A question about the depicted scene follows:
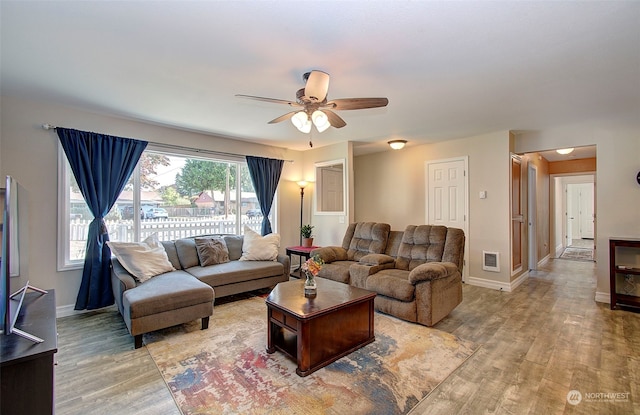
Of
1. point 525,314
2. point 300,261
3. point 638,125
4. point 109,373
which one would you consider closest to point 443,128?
point 638,125

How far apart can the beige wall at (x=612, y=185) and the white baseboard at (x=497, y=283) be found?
972 millimetres

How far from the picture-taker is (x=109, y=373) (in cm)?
228

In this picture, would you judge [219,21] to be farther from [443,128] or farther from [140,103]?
[443,128]

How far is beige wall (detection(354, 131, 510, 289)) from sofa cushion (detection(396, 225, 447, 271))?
141 cm

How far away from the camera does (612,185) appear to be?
3.96 meters

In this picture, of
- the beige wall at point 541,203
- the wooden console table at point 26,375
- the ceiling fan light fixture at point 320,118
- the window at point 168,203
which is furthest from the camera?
the beige wall at point 541,203

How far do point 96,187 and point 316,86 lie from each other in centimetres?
313

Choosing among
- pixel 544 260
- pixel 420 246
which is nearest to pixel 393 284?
pixel 420 246

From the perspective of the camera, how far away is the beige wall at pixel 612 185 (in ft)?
12.6

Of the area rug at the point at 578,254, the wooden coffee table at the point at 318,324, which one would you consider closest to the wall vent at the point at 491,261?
the wooden coffee table at the point at 318,324

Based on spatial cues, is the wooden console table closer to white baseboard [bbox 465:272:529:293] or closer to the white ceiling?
the white ceiling

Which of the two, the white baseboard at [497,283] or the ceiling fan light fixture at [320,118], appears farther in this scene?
the white baseboard at [497,283]

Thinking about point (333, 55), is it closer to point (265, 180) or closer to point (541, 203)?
point (265, 180)

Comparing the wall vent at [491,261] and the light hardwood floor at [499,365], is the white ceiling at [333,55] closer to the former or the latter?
the wall vent at [491,261]
